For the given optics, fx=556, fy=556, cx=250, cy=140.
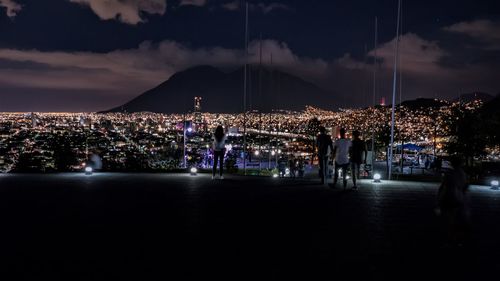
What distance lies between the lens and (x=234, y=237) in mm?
8211

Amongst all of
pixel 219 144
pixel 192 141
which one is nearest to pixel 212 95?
pixel 192 141

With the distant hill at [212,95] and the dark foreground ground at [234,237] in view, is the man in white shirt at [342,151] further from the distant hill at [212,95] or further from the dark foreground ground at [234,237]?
the distant hill at [212,95]

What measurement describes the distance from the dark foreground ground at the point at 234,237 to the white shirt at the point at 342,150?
1421 mm

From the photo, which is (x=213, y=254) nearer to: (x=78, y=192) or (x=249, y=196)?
(x=249, y=196)

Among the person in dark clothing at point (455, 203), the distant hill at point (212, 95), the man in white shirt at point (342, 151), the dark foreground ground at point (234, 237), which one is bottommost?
the dark foreground ground at point (234, 237)

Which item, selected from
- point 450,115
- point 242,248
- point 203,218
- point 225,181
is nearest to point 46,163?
point 225,181

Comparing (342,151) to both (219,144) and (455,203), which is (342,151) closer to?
(219,144)

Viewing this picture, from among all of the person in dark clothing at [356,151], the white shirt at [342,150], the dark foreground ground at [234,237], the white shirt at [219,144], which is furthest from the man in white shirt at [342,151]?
the white shirt at [219,144]

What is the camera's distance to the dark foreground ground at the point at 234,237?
6.32m

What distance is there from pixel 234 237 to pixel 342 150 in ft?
25.6

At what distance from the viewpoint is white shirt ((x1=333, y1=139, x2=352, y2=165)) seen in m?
15.3

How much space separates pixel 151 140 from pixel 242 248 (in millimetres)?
53028

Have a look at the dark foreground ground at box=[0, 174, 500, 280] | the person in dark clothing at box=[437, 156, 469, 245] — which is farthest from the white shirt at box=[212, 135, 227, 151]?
the person in dark clothing at box=[437, 156, 469, 245]

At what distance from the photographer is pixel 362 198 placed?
44.4 feet
